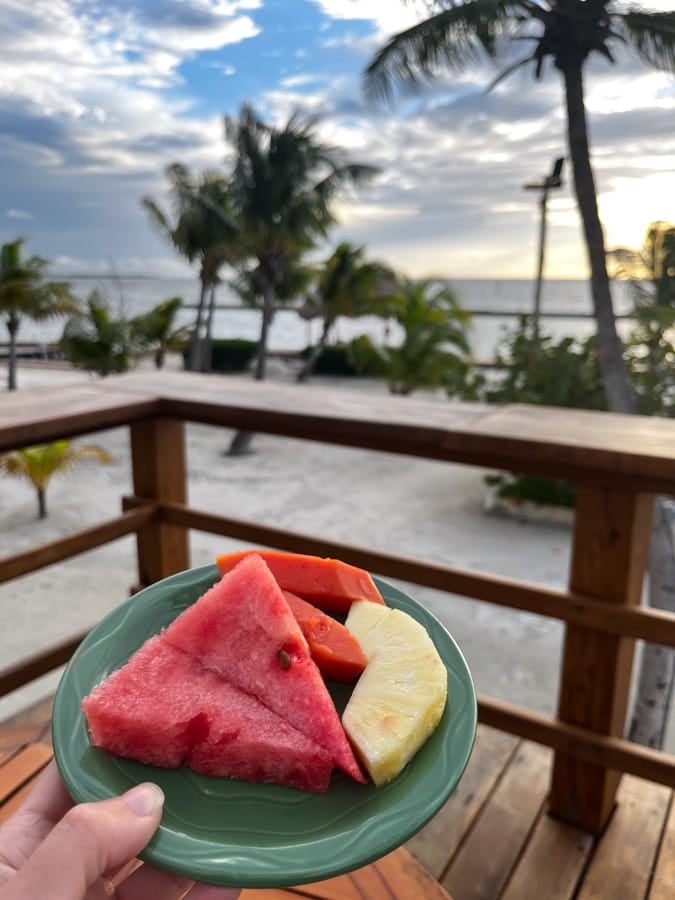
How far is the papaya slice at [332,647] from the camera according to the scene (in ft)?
1.94

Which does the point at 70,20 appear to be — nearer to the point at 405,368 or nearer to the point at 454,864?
the point at 405,368

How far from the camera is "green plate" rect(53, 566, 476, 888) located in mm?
463

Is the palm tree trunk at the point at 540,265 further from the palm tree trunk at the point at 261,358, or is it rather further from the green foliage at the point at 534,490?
the palm tree trunk at the point at 261,358

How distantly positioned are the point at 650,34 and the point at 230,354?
19.6m

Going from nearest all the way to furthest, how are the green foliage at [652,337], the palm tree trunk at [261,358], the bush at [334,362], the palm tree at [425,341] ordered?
the green foliage at [652,337] < the palm tree at [425,341] < the palm tree trunk at [261,358] < the bush at [334,362]

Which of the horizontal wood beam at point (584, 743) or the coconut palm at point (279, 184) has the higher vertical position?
the coconut palm at point (279, 184)

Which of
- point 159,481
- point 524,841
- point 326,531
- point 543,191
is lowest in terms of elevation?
point 326,531

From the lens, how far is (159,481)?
2.06 m

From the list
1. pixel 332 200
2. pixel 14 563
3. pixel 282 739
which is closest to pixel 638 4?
pixel 14 563

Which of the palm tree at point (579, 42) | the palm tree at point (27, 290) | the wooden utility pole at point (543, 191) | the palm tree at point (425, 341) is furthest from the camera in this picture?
the palm tree at point (27, 290)

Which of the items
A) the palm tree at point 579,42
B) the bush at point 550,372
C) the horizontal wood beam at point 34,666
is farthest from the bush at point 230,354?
the horizontal wood beam at point 34,666

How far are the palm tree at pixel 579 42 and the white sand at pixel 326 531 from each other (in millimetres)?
2585

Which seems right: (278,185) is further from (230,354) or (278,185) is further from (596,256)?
(596,256)

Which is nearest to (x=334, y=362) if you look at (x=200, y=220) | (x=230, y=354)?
(x=230, y=354)
